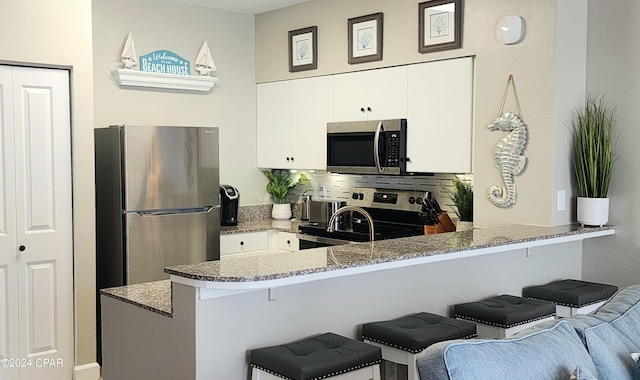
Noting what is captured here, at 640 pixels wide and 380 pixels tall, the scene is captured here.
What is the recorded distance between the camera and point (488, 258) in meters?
3.75

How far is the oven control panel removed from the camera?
511cm

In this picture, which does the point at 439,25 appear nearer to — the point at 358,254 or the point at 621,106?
the point at 621,106

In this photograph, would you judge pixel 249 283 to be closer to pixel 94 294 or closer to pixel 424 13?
pixel 94 294

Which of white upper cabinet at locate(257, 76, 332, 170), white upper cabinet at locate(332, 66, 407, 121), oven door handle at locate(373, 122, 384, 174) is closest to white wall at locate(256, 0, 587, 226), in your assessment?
white upper cabinet at locate(332, 66, 407, 121)

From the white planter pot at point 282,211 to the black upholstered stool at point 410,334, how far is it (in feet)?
9.89

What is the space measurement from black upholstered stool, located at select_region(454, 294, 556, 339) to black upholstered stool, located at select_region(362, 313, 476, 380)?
0.63ft

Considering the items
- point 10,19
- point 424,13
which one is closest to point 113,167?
point 10,19

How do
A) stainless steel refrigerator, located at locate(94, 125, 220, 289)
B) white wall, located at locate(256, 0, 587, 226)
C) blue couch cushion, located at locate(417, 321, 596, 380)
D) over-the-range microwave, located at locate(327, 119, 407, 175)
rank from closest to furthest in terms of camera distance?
blue couch cushion, located at locate(417, 321, 596, 380)
white wall, located at locate(256, 0, 587, 226)
stainless steel refrigerator, located at locate(94, 125, 220, 289)
over-the-range microwave, located at locate(327, 119, 407, 175)

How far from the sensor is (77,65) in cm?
423

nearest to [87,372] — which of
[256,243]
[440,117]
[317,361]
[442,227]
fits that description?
[256,243]

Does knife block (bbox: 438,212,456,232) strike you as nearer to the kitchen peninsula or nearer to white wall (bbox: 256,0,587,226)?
white wall (bbox: 256,0,587,226)

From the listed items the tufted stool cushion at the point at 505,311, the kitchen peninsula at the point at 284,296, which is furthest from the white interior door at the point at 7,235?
the tufted stool cushion at the point at 505,311

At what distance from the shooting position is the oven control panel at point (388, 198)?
5105 millimetres

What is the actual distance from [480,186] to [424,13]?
125 centimetres
